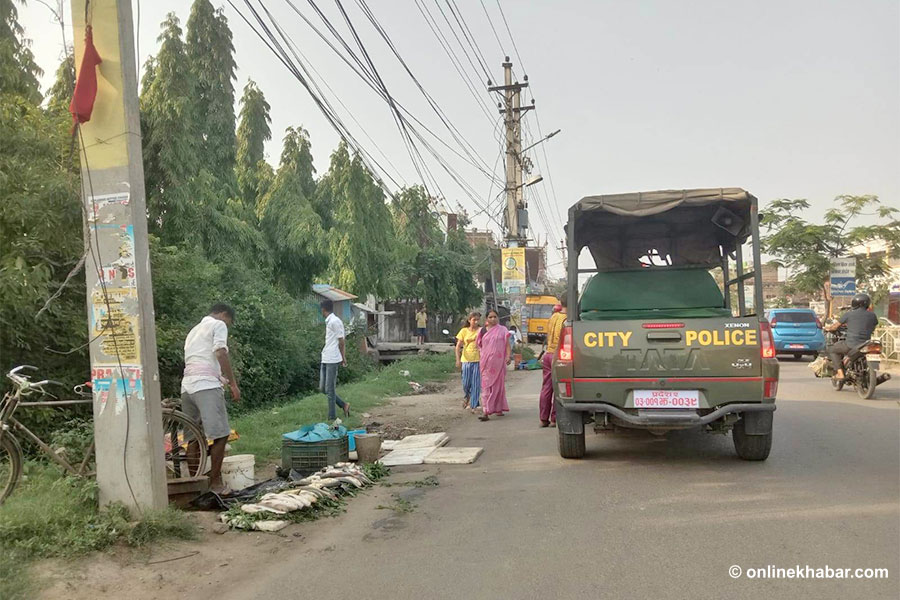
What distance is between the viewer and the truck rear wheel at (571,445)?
7.15 metres

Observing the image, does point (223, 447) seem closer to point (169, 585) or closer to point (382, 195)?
point (169, 585)

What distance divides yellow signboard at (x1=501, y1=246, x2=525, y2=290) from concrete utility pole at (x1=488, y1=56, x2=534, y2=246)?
1.54 metres

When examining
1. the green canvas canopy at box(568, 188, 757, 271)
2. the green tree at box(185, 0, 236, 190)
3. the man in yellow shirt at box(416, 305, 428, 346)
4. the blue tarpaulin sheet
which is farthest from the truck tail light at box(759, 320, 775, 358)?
the man in yellow shirt at box(416, 305, 428, 346)

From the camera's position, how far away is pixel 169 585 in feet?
13.4

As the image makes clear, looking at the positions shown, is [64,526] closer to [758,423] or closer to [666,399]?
[666,399]

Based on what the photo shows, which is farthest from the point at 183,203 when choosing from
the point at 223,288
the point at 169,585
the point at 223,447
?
the point at 169,585

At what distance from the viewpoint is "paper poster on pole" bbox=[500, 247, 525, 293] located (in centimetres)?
2067

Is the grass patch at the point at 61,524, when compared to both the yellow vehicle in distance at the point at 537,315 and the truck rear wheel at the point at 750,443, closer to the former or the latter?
the truck rear wheel at the point at 750,443

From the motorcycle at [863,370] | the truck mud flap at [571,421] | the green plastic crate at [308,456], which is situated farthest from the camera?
the motorcycle at [863,370]

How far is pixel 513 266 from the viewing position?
20.8 meters

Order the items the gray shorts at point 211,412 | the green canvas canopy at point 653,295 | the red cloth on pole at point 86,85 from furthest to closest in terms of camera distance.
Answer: the green canvas canopy at point 653,295, the gray shorts at point 211,412, the red cloth on pole at point 86,85

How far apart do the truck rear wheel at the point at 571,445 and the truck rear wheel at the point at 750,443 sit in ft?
5.02

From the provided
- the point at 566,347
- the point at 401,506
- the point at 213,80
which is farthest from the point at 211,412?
the point at 213,80

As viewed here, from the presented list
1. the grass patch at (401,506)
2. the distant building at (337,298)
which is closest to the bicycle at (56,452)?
the grass patch at (401,506)
